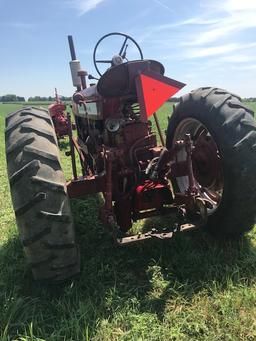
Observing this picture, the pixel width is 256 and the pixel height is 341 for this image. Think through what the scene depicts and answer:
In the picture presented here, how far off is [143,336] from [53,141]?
1.56 metres

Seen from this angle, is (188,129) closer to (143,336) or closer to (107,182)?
(107,182)

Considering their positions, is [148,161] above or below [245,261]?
above

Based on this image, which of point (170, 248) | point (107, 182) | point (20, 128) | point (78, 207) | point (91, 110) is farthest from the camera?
point (78, 207)

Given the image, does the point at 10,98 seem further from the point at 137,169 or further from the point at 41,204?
the point at 41,204

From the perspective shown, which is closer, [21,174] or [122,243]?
[21,174]

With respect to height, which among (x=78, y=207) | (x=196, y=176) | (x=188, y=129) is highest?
(x=188, y=129)

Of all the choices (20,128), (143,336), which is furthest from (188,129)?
(143,336)

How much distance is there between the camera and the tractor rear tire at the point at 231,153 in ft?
9.58

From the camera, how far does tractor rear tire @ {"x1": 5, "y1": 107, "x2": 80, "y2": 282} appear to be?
2488mm

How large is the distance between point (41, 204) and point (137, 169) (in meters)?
1.23

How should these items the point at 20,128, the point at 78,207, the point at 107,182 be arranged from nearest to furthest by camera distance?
the point at 20,128 → the point at 107,182 → the point at 78,207

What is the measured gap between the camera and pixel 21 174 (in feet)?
8.17
